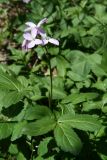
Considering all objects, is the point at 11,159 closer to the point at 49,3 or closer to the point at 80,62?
the point at 80,62

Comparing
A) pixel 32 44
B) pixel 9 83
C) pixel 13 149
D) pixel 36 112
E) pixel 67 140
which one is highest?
pixel 32 44

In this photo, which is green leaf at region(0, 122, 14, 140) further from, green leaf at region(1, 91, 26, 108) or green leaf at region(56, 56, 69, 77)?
green leaf at region(56, 56, 69, 77)

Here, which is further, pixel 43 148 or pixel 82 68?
pixel 82 68

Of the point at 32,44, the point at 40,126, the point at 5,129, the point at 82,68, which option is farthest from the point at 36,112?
the point at 82,68

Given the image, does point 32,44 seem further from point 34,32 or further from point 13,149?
point 13,149

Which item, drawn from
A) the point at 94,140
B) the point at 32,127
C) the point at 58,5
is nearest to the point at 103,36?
the point at 58,5

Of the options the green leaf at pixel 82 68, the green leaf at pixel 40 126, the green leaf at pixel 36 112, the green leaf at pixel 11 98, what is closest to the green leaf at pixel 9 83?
the green leaf at pixel 11 98

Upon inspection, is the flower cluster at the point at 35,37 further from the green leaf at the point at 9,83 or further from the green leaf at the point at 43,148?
the green leaf at the point at 43,148
